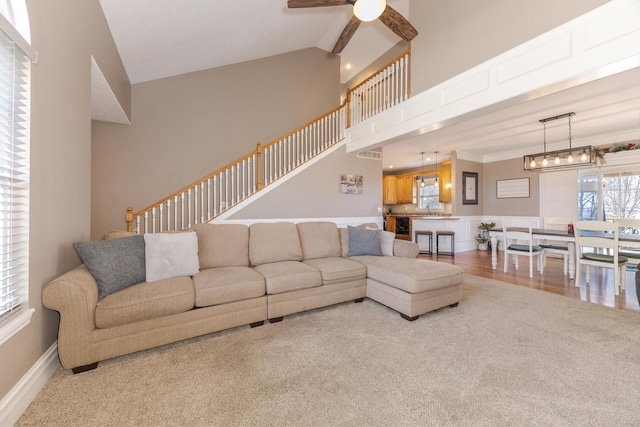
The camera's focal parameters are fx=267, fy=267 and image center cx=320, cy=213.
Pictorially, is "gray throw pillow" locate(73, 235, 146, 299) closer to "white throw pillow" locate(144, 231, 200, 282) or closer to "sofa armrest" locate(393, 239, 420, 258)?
"white throw pillow" locate(144, 231, 200, 282)

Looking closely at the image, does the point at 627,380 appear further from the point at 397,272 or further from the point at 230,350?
the point at 230,350

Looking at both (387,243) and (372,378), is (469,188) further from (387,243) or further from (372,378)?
(372,378)

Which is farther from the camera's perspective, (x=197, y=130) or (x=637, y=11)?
(x=197, y=130)

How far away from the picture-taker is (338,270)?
3.00 metres

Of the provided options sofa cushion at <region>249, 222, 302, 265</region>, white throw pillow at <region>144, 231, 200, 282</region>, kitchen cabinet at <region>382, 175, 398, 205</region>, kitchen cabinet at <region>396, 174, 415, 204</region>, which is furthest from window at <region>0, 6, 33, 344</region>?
kitchen cabinet at <region>382, 175, 398, 205</region>

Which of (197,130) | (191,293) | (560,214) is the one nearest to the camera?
(191,293)

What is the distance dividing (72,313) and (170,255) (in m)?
0.83

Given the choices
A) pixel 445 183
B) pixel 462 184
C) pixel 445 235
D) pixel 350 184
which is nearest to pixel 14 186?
pixel 350 184

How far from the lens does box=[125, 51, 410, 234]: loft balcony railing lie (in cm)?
425

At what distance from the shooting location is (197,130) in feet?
17.4

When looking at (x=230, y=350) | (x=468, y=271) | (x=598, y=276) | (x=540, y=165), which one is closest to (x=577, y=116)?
(x=540, y=165)

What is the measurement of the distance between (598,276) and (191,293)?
6.13 metres

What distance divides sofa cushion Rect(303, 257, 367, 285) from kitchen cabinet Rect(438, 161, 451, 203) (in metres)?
5.41

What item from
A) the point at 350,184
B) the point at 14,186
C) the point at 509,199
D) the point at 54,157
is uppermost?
the point at 350,184
